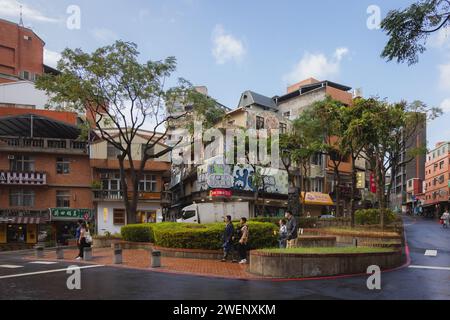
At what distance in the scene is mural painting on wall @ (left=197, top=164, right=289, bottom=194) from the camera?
47.7 m

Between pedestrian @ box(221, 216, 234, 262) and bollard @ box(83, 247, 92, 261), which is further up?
pedestrian @ box(221, 216, 234, 262)

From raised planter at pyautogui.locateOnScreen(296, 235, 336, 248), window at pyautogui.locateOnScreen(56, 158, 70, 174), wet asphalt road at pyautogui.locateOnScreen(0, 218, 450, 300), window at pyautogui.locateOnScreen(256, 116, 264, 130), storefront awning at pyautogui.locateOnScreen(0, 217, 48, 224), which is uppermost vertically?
window at pyautogui.locateOnScreen(256, 116, 264, 130)

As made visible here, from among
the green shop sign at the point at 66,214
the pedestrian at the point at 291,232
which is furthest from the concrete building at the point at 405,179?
the pedestrian at the point at 291,232

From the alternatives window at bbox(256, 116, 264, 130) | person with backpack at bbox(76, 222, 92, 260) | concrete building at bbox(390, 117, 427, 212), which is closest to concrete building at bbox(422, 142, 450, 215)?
concrete building at bbox(390, 117, 427, 212)

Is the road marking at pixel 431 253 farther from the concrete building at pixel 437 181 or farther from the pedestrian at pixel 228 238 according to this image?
the concrete building at pixel 437 181

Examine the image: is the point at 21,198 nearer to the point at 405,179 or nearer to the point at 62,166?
the point at 62,166

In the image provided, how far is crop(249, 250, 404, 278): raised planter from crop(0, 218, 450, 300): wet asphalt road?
2.19ft

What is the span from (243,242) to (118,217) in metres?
31.1

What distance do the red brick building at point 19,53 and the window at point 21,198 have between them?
19.7 meters

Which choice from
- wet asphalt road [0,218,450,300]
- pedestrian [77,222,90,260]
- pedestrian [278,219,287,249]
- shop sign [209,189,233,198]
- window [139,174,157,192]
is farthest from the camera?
window [139,174,157,192]

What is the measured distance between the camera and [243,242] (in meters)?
18.1

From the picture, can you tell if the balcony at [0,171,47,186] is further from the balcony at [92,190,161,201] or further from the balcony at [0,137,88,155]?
the balcony at [92,190,161,201]
